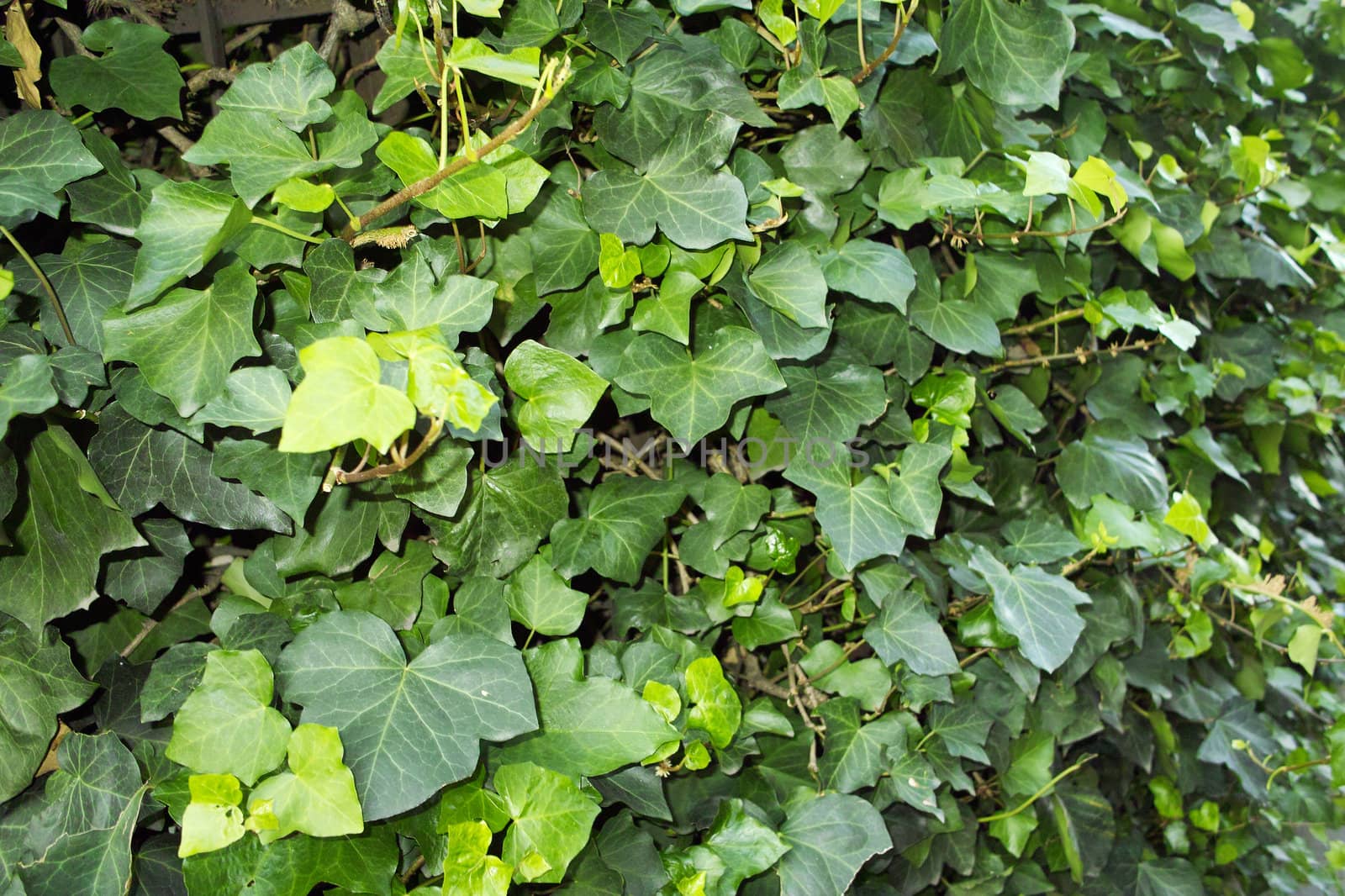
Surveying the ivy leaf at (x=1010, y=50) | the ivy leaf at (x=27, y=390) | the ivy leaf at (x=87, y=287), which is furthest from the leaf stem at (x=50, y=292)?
the ivy leaf at (x=1010, y=50)

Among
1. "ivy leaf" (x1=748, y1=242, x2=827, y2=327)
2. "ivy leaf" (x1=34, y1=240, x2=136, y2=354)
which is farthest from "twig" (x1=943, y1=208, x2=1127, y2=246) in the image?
"ivy leaf" (x1=34, y1=240, x2=136, y2=354)

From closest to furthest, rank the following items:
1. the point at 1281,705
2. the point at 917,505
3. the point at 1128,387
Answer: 1. the point at 917,505
2. the point at 1128,387
3. the point at 1281,705

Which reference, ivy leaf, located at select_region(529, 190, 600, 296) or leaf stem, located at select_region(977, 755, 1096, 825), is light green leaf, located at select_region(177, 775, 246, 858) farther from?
leaf stem, located at select_region(977, 755, 1096, 825)

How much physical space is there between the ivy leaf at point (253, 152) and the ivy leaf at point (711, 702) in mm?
615

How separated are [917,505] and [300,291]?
71 centimetres

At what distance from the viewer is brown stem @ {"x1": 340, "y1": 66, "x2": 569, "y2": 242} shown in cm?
71

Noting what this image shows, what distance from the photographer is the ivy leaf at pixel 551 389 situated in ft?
2.85

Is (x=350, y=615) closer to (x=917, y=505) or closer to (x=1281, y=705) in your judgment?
(x=917, y=505)

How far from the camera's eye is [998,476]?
55.2 inches

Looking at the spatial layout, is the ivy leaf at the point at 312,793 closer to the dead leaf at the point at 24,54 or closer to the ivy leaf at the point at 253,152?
the ivy leaf at the point at 253,152

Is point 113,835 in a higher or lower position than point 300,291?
lower

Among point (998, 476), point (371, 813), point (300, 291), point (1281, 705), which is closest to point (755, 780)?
point (371, 813)

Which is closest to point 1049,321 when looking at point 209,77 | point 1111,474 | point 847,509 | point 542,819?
point 1111,474

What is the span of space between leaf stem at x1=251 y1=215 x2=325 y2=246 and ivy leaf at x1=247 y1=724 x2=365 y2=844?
1.38 ft
